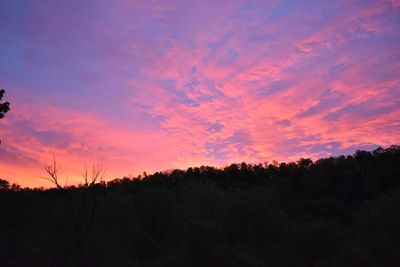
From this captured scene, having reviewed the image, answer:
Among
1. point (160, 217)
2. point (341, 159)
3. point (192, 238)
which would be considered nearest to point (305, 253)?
point (192, 238)

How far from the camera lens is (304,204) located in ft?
283

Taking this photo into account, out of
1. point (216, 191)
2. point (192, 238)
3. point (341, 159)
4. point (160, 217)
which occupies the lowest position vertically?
point (192, 238)

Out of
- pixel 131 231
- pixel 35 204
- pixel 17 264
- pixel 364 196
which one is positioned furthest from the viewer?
pixel 364 196

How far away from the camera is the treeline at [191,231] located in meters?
26.6

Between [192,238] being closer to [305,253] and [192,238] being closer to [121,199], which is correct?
[305,253]

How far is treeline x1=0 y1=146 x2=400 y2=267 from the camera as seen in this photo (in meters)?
26.6

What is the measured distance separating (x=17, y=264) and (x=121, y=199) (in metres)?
33.9

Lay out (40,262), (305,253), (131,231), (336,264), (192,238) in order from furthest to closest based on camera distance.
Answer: (131,231), (305,253), (192,238), (336,264), (40,262)

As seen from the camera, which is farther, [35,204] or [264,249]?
[35,204]

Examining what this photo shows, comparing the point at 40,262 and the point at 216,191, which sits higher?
the point at 216,191

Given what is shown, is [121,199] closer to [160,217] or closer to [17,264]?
[160,217]

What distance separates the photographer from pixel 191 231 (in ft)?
97.9

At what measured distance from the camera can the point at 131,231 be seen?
4756cm

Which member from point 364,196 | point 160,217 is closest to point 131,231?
point 160,217
